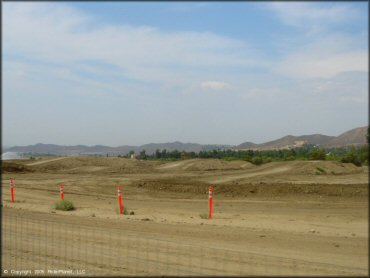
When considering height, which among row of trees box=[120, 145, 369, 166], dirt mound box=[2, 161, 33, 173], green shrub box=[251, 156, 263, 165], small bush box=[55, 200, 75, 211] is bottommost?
small bush box=[55, 200, 75, 211]

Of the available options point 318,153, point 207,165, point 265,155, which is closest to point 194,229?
point 318,153

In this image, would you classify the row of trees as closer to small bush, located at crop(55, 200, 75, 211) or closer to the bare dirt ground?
the bare dirt ground

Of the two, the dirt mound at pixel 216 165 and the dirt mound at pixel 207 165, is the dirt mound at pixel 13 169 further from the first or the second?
the dirt mound at pixel 216 165

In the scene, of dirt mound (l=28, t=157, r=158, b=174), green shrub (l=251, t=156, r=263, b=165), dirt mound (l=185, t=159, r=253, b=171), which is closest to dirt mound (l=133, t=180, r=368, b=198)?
dirt mound (l=185, t=159, r=253, b=171)

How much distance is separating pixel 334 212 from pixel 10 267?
485 inches

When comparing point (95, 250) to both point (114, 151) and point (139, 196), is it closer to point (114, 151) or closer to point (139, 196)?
point (139, 196)

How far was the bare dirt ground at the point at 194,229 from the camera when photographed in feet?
24.5

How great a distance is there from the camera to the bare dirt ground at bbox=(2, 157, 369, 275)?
24.5 ft

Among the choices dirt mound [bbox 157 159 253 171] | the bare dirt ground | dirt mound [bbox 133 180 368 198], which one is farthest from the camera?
dirt mound [bbox 157 159 253 171]

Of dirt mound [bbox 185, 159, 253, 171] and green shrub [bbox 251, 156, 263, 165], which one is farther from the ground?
green shrub [bbox 251, 156, 263, 165]

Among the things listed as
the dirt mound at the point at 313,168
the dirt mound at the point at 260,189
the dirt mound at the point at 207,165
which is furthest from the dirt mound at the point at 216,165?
the dirt mound at the point at 260,189

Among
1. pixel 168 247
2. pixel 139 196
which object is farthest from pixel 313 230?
pixel 139 196

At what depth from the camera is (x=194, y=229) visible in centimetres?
1507

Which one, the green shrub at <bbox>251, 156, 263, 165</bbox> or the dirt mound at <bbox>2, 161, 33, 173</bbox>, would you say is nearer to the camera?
the dirt mound at <bbox>2, 161, 33, 173</bbox>
